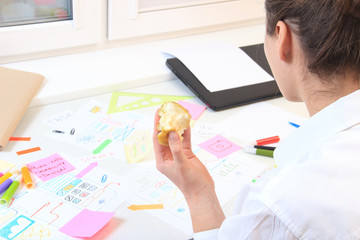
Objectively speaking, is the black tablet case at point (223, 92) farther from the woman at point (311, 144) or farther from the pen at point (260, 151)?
the woman at point (311, 144)

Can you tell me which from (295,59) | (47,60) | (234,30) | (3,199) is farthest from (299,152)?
(234,30)

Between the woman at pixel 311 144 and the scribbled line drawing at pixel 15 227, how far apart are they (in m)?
0.28

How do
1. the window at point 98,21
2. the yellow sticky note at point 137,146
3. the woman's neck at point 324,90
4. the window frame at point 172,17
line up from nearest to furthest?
the woman's neck at point 324,90 → the yellow sticky note at point 137,146 → the window at point 98,21 → the window frame at point 172,17

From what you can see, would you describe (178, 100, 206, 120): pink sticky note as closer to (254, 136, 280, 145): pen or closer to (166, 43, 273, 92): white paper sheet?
(166, 43, 273, 92): white paper sheet

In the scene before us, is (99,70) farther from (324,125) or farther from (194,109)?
(324,125)

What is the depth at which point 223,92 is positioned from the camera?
1.29m

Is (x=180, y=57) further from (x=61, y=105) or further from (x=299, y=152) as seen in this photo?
(x=299, y=152)

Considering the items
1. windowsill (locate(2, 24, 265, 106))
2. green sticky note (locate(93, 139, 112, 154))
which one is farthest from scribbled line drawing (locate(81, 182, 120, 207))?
windowsill (locate(2, 24, 265, 106))

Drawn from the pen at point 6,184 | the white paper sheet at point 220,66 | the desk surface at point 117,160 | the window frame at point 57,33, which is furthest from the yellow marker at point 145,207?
the window frame at point 57,33

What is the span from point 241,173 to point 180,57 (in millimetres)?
463

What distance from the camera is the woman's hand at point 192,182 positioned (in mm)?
835

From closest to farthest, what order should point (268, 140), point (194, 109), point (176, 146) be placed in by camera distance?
point (176, 146), point (268, 140), point (194, 109)

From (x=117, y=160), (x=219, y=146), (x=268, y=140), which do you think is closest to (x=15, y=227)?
(x=117, y=160)

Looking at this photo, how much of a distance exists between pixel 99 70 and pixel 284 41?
730 mm
